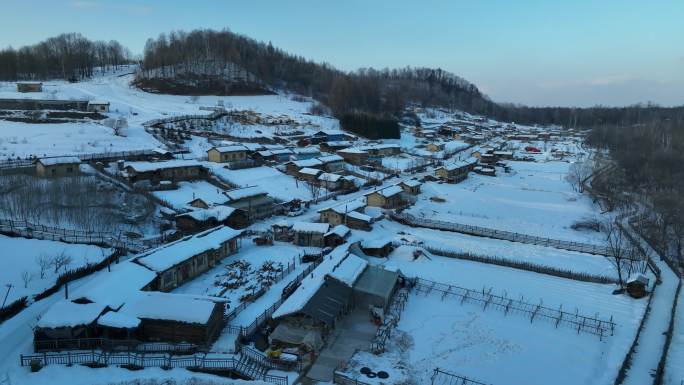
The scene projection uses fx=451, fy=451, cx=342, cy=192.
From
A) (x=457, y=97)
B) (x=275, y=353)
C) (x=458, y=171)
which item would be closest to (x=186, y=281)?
(x=275, y=353)

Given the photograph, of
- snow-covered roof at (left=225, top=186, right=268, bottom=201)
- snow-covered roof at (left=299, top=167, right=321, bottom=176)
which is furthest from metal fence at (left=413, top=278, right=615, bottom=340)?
snow-covered roof at (left=299, top=167, right=321, bottom=176)

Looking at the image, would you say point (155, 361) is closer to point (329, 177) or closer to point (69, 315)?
point (69, 315)

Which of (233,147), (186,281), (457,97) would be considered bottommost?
(186,281)

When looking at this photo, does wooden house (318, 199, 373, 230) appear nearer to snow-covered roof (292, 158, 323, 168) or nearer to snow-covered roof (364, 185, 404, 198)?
snow-covered roof (364, 185, 404, 198)

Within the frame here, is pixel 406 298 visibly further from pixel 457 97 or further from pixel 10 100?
pixel 457 97

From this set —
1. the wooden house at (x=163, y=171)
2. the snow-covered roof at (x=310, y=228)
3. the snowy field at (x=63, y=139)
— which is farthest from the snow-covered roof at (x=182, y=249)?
the snowy field at (x=63, y=139)

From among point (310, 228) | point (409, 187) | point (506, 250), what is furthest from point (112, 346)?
point (409, 187)
